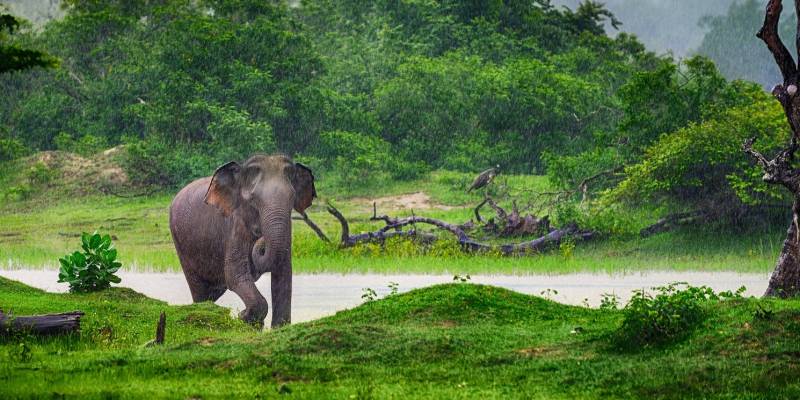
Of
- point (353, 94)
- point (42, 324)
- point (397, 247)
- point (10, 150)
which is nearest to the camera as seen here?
point (42, 324)

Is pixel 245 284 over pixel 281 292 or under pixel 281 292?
over

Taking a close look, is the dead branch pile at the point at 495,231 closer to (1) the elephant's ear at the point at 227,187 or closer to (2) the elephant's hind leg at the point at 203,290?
(2) the elephant's hind leg at the point at 203,290

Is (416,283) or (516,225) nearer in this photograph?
(416,283)

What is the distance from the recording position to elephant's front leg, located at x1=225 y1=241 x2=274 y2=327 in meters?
16.6

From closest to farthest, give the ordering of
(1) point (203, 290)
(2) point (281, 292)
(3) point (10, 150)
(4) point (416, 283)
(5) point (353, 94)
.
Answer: (2) point (281, 292), (1) point (203, 290), (4) point (416, 283), (3) point (10, 150), (5) point (353, 94)

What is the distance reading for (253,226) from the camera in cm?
1739

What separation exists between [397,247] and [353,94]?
18.2m

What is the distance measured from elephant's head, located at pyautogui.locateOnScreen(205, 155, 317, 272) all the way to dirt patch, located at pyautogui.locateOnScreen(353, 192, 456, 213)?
17442 millimetres

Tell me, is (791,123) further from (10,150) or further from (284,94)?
(10,150)

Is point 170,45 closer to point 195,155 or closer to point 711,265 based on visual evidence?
point 195,155

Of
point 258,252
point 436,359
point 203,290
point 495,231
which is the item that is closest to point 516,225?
point 495,231

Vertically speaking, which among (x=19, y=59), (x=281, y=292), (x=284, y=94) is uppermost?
(x=284, y=94)

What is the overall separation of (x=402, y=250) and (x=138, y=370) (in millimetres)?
16558

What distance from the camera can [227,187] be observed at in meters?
17.6
